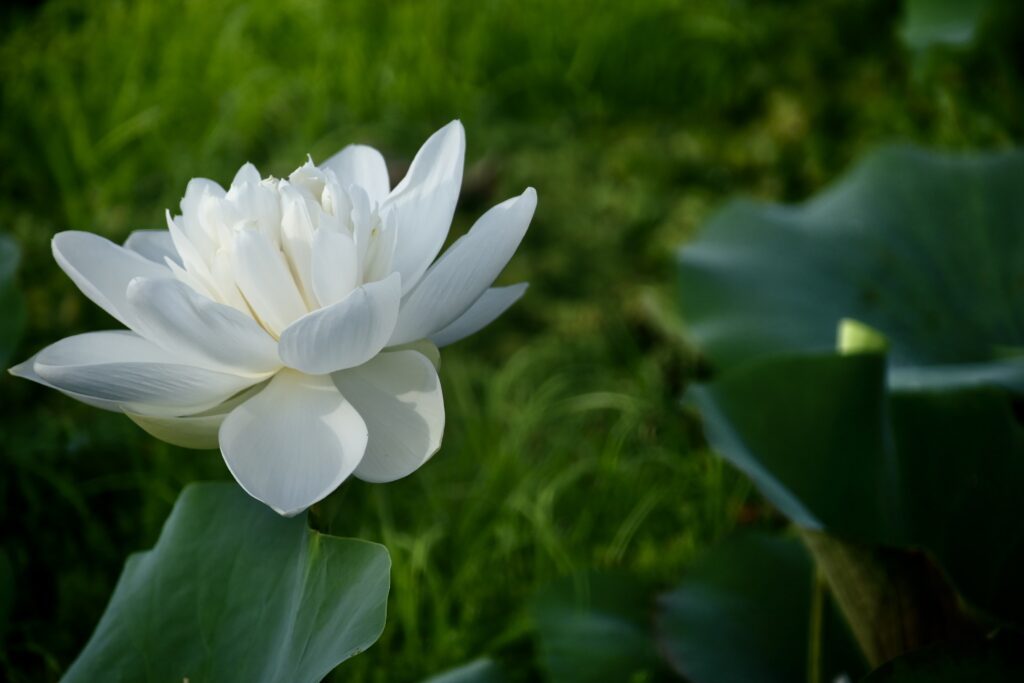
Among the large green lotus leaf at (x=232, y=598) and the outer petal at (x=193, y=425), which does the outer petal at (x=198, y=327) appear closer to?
the outer petal at (x=193, y=425)

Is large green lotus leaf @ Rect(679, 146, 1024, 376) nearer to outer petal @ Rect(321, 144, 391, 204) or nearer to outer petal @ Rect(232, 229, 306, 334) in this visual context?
outer petal @ Rect(321, 144, 391, 204)

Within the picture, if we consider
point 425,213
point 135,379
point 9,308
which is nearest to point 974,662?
point 425,213

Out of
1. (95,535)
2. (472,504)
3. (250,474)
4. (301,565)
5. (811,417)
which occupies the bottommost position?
(472,504)

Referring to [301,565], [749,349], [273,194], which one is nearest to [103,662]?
[301,565]

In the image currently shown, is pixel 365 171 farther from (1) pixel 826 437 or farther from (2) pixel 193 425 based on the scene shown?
(1) pixel 826 437

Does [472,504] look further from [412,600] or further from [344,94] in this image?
[344,94]

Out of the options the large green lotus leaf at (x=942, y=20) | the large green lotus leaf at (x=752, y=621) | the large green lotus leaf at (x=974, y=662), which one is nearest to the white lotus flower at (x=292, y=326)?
the large green lotus leaf at (x=974, y=662)

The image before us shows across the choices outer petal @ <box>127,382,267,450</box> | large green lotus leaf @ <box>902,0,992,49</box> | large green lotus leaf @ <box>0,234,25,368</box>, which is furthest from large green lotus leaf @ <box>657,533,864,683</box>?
large green lotus leaf @ <box>902,0,992,49</box>
